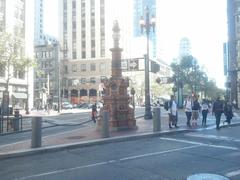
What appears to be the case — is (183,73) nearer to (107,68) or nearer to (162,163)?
(107,68)

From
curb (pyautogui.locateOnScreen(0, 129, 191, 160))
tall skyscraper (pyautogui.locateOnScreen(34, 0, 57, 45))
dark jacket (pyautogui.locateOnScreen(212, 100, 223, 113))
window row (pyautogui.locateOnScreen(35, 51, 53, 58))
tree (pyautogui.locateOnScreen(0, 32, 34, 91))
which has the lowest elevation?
curb (pyautogui.locateOnScreen(0, 129, 191, 160))

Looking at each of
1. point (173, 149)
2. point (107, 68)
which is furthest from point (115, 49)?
point (107, 68)

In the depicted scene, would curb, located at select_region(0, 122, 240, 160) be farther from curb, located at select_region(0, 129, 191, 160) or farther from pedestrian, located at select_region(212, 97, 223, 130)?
pedestrian, located at select_region(212, 97, 223, 130)

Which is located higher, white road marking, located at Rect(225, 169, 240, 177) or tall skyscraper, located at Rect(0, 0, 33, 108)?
tall skyscraper, located at Rect(0, 0, 33, 108)

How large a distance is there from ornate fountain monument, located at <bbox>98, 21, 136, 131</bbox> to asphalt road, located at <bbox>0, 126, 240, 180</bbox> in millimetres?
4357

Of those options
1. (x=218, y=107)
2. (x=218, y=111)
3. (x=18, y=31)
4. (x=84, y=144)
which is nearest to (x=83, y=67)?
(x=18, y=31)

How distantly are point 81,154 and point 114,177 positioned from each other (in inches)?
128

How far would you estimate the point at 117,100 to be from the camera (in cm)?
1675

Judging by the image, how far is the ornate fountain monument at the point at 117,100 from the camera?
16.5m

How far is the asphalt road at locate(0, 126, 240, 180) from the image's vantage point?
740cm

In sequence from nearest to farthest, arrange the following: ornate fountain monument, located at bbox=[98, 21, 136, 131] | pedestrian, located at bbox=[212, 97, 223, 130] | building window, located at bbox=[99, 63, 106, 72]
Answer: ornate fountain monument, located at bbox=[98, 21, 136, 131]
pedestrian, located at bbox=[212, 97, 223, 130]
building window, located at bbox=[99, 63, 106, 72]

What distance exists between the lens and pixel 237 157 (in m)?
9.16

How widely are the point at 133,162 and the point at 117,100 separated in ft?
26.9

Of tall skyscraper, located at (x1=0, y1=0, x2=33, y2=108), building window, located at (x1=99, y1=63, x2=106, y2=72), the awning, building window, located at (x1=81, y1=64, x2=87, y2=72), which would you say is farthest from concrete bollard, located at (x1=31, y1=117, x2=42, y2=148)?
building window, located at (x1=81, y1=64, x2=87, y2=72)
